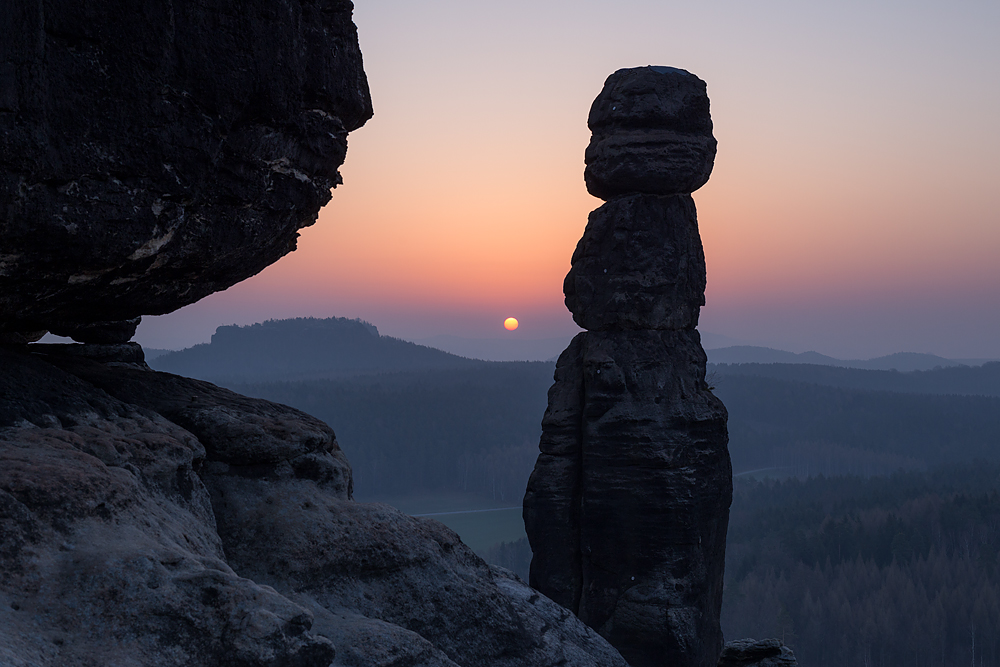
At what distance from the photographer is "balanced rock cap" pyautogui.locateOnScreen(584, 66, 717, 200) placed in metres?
27.8

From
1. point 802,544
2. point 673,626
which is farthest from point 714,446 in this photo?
point 802,544

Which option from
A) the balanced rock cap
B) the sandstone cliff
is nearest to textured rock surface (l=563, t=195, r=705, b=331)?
the balanced rock cap

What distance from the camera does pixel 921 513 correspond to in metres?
127

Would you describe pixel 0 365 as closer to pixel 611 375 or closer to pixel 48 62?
pixel 48 62

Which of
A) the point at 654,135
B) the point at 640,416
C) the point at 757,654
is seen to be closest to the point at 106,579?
the point at 757,654

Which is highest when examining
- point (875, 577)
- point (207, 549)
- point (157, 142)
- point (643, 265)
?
point (643, 265)

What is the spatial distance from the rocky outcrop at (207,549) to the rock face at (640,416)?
12565 millimetres

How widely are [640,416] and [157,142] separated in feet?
67.5

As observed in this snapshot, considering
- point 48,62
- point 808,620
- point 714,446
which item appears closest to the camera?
point 48,62

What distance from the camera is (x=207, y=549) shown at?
31.2 feet

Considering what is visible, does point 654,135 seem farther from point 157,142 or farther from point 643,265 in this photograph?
point 157,142

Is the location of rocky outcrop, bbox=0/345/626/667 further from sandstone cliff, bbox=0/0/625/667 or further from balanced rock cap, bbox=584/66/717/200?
balanced rock cap, bbox=584/66/717/200

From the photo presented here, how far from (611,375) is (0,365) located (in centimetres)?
2026

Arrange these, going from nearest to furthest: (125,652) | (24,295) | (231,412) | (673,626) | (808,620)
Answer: (125,652) < (24,295) < (231,412) < (673,626) < (808,620)
